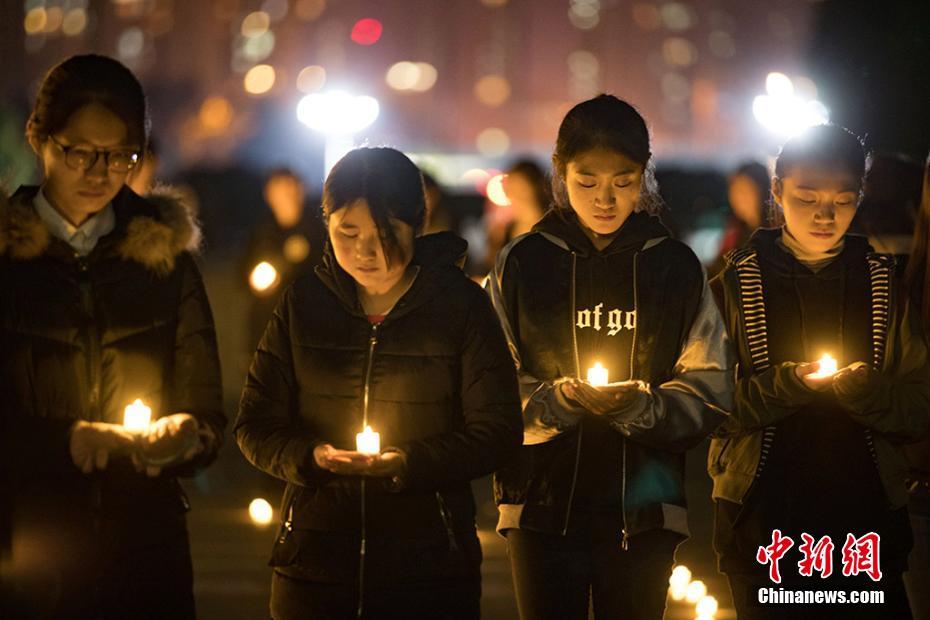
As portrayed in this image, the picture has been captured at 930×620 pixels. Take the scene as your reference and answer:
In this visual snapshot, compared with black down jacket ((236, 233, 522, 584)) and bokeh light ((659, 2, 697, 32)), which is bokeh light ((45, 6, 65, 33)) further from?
bokeh light ((659, 2, 697, 32))

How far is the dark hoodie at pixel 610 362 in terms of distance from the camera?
487 centimetres

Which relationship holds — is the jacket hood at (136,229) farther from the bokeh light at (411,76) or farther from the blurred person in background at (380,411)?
the bokeh light at (411,76)

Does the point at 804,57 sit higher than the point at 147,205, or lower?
higher

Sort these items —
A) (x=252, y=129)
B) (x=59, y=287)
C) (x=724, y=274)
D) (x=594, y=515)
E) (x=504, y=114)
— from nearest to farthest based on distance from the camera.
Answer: (x=59, y=287) → (x=594, y=515) → (x=724, y=274) → (x=252, y=129) → (x=504, y=114)

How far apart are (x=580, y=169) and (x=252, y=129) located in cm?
5894

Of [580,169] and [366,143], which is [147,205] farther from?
[580,169]

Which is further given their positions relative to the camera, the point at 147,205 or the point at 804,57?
the point at 804,57

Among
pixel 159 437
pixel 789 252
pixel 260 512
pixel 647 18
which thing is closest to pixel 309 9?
pixel 647 18

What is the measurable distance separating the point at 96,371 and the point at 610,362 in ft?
5.65

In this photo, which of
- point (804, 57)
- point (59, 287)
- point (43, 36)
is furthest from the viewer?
point (43, 36)

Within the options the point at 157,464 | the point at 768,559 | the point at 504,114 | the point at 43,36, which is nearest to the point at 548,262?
the point at 768,559

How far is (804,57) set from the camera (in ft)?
40.2

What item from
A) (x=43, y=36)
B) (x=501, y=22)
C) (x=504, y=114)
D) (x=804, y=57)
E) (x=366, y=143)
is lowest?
(x=366, y=143)

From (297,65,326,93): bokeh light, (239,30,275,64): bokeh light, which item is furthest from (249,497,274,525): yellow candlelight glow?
(239,30,275,64): bokeh light
